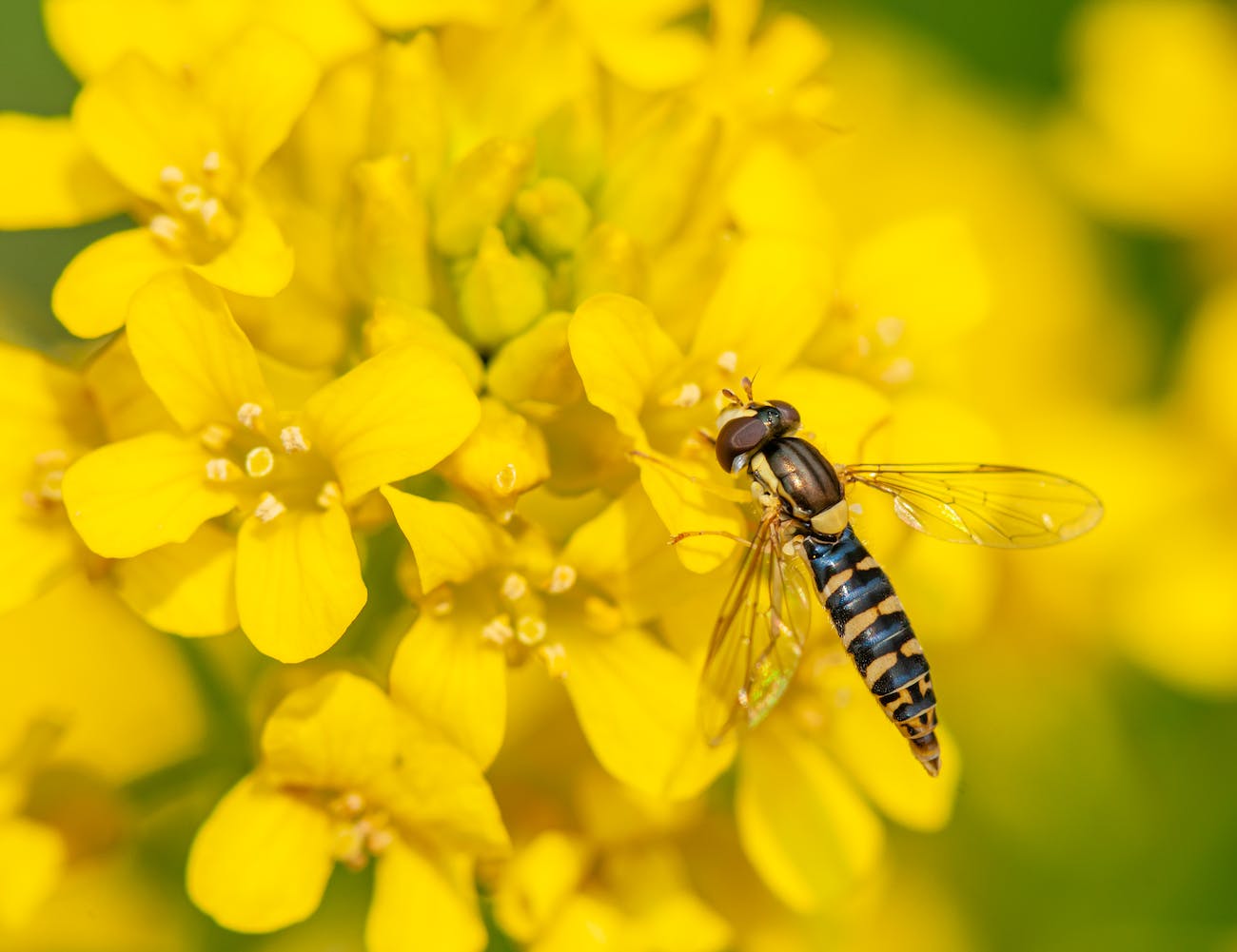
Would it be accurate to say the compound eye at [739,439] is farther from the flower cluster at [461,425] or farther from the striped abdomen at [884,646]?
the striped abdomen at [884,646]

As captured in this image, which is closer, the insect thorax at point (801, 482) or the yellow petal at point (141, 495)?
the yellow petal at point (141, 495)

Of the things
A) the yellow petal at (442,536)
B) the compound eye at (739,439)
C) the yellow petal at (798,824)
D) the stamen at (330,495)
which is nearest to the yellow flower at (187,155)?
the stamen at (330,495)

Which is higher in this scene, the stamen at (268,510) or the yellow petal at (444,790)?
the stamen at (268,510)

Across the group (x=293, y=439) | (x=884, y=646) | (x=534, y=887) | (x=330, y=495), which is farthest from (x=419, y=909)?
(x=884, y=646)

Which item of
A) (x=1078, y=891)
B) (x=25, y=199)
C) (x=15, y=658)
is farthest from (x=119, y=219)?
(x=1078, y=891)

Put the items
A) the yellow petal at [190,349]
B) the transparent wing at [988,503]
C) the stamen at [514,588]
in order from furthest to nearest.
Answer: the transparent wing at [988,503]
the stamen at [514,588]
the yellow petal at [190,349]
